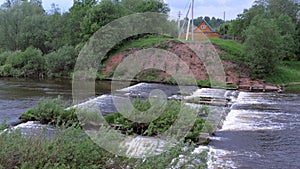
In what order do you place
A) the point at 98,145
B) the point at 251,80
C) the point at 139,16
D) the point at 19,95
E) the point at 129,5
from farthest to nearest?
the point at 129,5
the point at 139,16
the point at 251,80
the point at 19,95
the point at 98,145

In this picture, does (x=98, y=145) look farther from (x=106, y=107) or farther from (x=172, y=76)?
(x=172, y=76)

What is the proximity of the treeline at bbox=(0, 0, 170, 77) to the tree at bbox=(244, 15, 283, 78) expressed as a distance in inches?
545

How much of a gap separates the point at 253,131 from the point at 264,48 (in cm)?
1515

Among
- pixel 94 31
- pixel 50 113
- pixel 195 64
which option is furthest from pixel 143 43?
pixel 50 113

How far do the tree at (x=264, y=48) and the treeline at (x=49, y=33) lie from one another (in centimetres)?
1385

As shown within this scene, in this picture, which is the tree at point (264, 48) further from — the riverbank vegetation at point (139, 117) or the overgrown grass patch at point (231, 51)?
the riverbank vegetation at point (139, 117)

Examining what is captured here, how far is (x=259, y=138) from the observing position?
10.5m

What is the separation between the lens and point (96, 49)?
27.3m

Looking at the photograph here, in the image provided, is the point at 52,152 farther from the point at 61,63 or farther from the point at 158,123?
the point at 61,63

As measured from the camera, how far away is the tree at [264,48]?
25.1 m

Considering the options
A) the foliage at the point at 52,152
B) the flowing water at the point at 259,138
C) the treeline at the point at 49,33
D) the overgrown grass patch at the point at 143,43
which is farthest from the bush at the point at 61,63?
the foliage at the point at 52,152

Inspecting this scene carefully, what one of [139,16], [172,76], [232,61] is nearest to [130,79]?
[172,76]

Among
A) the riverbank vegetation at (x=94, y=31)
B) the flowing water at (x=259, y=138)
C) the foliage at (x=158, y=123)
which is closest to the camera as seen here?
the flowing water at (x=259, y=138)

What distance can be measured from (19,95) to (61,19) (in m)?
22.3
